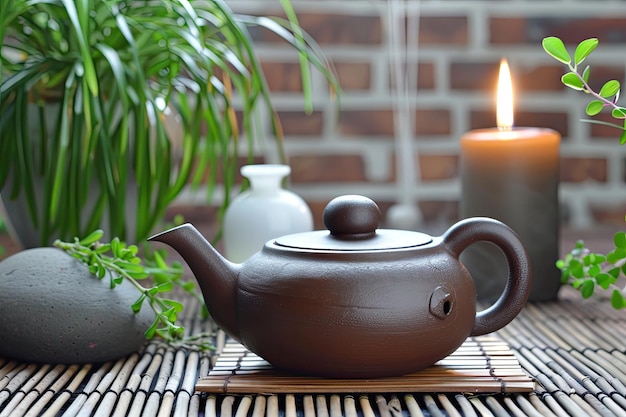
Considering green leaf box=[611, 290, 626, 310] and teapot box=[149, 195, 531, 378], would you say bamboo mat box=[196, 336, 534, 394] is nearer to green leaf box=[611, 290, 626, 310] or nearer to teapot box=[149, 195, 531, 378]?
teapot box=[149, 195, 531, 378]

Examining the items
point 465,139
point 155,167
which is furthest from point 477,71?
point 155,167

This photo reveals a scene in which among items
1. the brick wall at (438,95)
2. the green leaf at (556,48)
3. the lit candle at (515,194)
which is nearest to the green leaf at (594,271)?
the lit candle at (515,194)

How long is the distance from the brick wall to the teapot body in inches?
39.9

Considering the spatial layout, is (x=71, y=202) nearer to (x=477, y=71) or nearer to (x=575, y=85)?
(x=575, y=85)

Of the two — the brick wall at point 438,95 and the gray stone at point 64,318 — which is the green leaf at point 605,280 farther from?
the brick wall at point 438,95

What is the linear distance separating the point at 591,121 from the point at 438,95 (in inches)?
35.7

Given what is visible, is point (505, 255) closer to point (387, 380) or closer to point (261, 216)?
point (387, 380)

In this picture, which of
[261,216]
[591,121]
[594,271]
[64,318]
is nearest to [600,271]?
[594,271]

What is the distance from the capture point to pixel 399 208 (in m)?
1.65

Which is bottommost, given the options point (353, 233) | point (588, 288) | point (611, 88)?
point (588, 288)

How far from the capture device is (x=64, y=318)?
792 millimetres

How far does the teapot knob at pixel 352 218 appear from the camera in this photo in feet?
2.35

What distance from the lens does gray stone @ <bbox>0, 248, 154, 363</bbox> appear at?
79cm

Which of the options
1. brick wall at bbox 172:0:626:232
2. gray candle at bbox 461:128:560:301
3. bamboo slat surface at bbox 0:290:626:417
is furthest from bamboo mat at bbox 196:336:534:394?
brick wall at bbox 172:0:626:232
